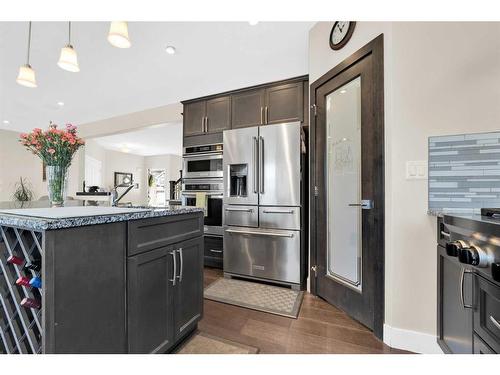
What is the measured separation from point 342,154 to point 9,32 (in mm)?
3278

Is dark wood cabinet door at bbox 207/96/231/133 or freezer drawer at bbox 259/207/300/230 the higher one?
dark wood cabinet door at bbox 207/96/231/133

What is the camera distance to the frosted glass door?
1.81m

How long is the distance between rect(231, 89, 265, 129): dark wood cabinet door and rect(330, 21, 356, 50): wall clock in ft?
3.35

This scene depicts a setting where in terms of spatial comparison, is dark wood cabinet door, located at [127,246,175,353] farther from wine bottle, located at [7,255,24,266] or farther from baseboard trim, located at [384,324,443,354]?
baseboard trim, located at [384,324,443,354]

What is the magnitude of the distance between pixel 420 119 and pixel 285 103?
1.53 m

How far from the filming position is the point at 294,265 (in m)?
2.39

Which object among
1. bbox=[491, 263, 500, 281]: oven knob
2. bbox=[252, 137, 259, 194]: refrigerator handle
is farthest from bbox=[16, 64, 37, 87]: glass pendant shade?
bbox=[491, 263, 500, 281]: oven knob

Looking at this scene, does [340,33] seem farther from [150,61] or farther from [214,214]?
[214,214]

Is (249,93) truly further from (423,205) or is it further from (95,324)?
(95,324)

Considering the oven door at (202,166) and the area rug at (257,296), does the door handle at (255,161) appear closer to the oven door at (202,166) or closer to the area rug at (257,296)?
the oven door at (202,166)

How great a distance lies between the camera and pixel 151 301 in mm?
1178

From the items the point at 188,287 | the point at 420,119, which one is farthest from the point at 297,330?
the point at 420,119

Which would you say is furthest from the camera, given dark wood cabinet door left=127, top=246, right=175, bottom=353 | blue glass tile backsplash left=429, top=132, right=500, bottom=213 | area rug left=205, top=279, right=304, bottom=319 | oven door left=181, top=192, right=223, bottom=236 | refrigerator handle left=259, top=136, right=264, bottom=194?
oven door left=181, top=192, right=223, bottom=236

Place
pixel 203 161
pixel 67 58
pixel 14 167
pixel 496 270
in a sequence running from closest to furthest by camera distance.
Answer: pixel 496 270 → pixel 67 58 → pixel 203 161 → pixel 14 167
